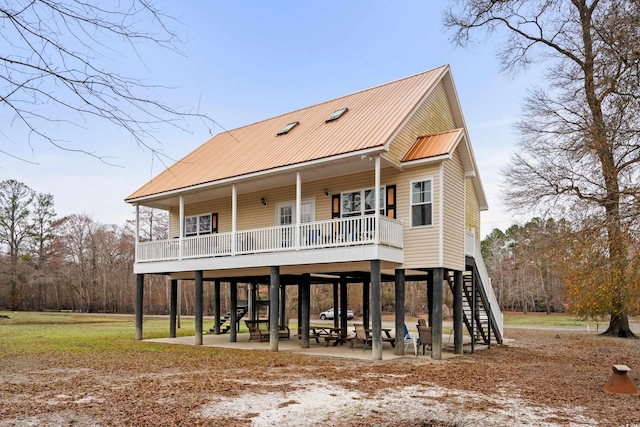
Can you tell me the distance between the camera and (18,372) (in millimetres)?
12211

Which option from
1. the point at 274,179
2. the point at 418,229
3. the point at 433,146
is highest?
the point at 433,146

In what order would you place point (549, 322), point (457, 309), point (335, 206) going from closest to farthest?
point (457, 309) → point (335, 206) → point (549, 322)

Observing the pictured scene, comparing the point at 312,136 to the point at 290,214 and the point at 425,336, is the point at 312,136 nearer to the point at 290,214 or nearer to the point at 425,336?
the point at 290,214

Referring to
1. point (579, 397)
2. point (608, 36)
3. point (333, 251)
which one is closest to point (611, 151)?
point (608, 36)

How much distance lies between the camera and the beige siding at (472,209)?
2158 centimetres

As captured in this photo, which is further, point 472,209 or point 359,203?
point 472,209

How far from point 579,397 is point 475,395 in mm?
1907

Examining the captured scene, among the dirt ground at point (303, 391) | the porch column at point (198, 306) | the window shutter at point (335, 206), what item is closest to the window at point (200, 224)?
the porch column at point (198, 306)

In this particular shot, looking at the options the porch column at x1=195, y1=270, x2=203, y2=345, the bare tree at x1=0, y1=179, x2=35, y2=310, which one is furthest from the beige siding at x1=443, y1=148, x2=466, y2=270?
the bare tree at x1=0, y1=179, x2=35, y2=310

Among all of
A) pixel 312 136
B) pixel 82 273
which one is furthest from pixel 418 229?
pixel 82 273

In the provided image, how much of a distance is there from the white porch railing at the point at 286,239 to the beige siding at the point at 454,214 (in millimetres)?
1461

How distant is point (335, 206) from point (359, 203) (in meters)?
0.91

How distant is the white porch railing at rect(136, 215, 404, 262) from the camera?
15.2 m

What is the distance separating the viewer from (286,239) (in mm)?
16781
